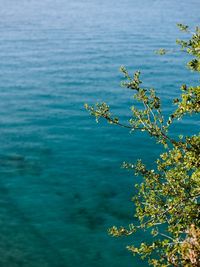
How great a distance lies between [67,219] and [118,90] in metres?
28.3

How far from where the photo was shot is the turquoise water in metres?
25.7

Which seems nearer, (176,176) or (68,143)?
(176,176)

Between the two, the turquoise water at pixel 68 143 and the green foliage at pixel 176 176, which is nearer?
the green foliage at pixel 176 176

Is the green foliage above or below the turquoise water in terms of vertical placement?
below

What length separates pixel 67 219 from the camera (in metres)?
27.9

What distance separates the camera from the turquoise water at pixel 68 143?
2573cm

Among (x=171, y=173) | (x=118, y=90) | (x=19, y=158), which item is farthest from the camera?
(x=118, y=90)

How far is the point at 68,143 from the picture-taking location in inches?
1528

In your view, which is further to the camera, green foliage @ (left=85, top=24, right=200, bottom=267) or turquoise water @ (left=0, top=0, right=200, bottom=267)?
turquoise water @ (left=0, top=0, right=200, bottom=267)

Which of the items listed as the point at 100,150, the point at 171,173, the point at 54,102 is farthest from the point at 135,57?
the point at 171,173

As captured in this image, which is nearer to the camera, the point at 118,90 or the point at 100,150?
the point at 100,150

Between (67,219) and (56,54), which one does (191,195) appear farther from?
(56,54)

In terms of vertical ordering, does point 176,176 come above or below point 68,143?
below

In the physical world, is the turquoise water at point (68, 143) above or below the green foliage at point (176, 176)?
above
